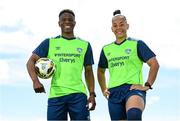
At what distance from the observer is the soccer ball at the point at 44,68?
35.5ft

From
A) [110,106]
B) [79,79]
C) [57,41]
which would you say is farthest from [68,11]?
[110,106]

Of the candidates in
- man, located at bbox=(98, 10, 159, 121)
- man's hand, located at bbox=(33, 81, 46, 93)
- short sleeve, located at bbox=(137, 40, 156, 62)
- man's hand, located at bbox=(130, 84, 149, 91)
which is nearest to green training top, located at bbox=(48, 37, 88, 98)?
man's hand, located at bbox=(33, 81, 46, 93)

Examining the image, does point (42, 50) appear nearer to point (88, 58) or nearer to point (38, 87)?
point (38, 87)

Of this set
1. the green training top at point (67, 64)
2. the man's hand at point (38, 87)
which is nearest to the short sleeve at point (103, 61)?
the green training top at point (67, 64)

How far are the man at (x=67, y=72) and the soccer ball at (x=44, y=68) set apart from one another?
0.36ft

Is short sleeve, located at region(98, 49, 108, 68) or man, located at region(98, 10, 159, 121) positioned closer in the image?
man, located at region(98, 10, 159, 121)

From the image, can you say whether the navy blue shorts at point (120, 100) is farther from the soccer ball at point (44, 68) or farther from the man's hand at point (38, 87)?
the man's hand at point (38, 87)

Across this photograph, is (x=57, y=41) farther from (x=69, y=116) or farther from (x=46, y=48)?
(x=69, y=116)

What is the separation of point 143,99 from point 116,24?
1.83 metres

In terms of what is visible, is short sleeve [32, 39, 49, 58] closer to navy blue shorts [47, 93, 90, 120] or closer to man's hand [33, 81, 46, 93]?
man's hand [33, 81, 46, 93]

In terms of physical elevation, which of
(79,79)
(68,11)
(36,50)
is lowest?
(79,79)

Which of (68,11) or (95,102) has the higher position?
(68,11)

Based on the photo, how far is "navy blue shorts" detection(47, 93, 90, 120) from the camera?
34.8 feet

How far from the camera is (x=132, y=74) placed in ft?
35.6
